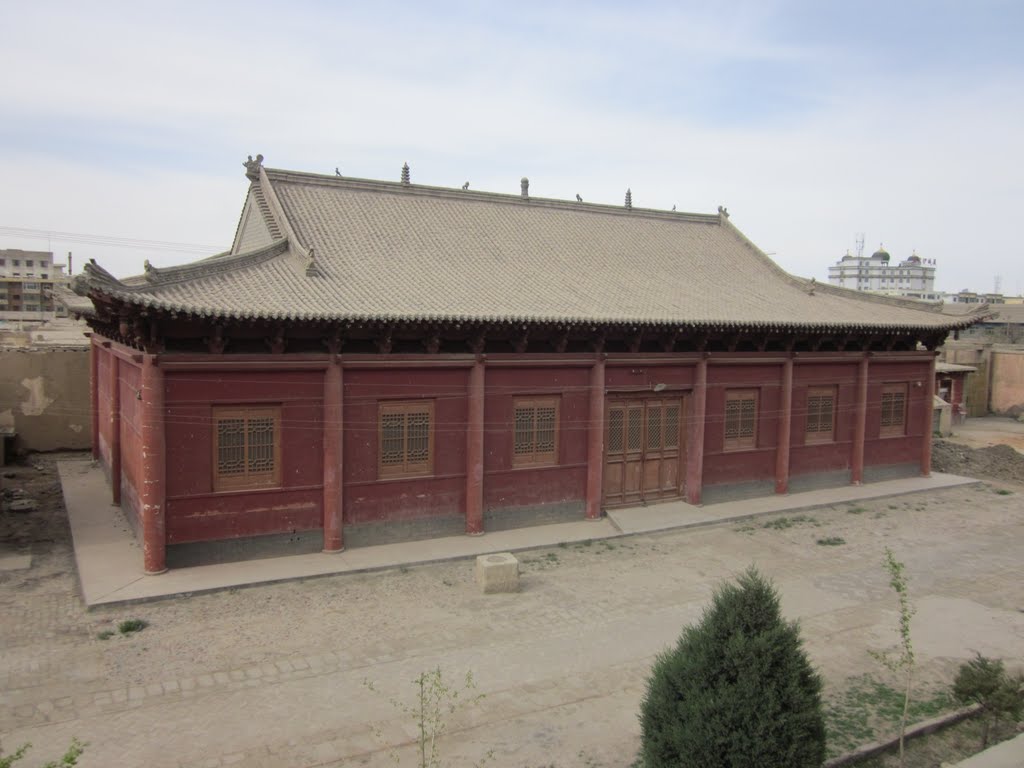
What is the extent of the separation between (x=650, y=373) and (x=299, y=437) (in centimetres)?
746

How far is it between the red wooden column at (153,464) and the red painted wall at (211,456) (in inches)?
8.1

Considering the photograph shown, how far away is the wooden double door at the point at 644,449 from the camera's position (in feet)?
56.0

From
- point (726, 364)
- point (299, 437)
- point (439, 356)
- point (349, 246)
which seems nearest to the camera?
point (299, 437)

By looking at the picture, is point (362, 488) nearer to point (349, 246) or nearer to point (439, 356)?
point (439, 356)

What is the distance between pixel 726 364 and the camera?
18062mm

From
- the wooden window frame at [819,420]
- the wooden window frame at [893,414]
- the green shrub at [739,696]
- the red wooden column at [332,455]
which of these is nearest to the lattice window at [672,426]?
the wooden window frame at [819,420]

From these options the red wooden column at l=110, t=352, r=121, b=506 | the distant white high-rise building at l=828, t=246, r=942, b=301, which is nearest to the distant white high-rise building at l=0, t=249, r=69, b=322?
the red wooden column at l=110, t=352, r=121, b=506

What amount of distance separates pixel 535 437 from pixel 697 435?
401 centimetres

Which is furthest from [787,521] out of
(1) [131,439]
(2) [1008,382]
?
(2) [1008,382]

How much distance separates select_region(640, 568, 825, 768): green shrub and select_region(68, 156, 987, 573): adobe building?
798cm

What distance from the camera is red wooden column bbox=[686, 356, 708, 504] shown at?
57.8 feet

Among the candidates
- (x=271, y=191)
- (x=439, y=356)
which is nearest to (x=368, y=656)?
(x=439, y=356)

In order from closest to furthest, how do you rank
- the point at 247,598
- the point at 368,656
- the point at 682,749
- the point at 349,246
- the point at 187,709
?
the point at 682,749, the point at 187,709, the point at 368,656, the point at 247,598, the point at 349,246

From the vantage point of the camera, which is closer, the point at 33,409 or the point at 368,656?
the point at 368,656
